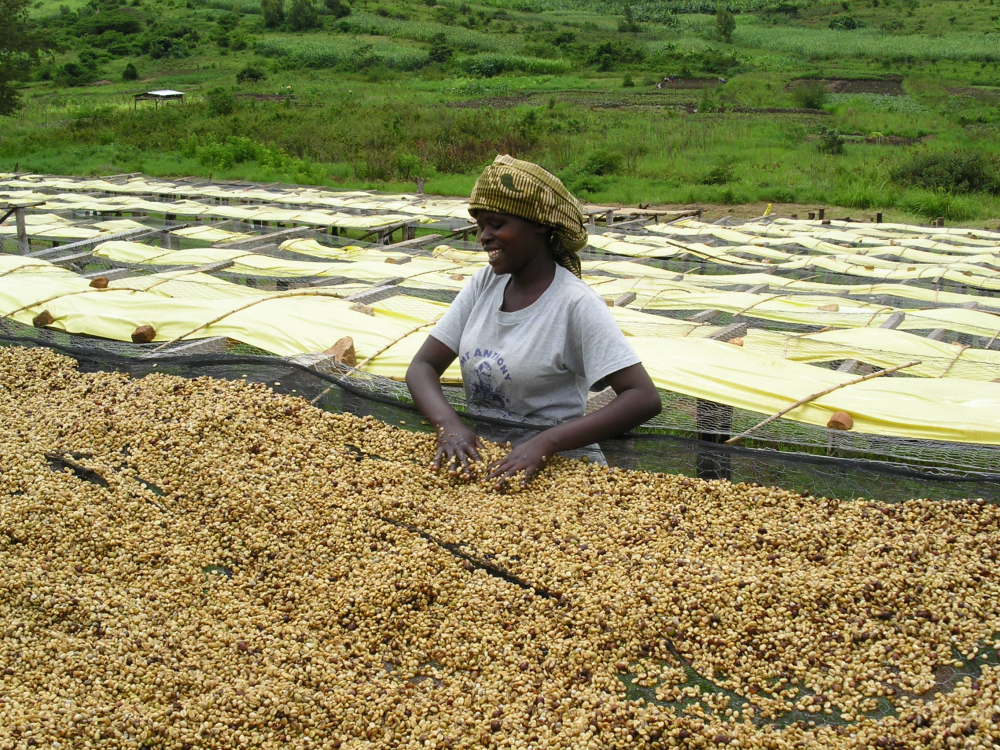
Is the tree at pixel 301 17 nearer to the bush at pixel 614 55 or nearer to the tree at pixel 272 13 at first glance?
the tree at pixel 272 13

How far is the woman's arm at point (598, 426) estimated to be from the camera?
2145mm

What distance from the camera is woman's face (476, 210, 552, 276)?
2254mm

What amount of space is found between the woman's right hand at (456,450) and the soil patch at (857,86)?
29886mm

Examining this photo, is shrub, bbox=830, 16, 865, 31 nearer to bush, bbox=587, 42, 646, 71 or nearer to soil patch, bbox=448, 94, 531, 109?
bush, bbox=587, 42, 646, 71

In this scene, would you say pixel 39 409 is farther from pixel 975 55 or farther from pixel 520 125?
pixel 975 55

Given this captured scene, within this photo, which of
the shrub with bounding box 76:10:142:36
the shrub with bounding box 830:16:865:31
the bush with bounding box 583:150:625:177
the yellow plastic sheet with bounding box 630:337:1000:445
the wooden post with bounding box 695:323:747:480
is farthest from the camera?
the shrub with bounding box 830:16:865:31

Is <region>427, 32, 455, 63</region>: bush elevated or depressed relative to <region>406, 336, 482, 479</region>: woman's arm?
elevated

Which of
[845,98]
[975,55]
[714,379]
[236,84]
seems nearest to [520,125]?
[845,98]

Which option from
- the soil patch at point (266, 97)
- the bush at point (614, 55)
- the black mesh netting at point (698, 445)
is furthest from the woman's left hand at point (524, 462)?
the bush at point (614, 55)

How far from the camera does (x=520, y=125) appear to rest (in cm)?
1938

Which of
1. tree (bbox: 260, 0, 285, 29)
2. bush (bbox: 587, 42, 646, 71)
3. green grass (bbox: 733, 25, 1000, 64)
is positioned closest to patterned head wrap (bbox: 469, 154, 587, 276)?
bush (bbox: 587, 42, 646, 71)

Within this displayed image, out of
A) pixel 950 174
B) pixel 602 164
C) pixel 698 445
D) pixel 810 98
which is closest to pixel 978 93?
pixel 810 98

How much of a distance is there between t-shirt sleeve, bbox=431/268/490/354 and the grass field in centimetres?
1262

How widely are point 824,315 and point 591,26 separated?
4485cm
